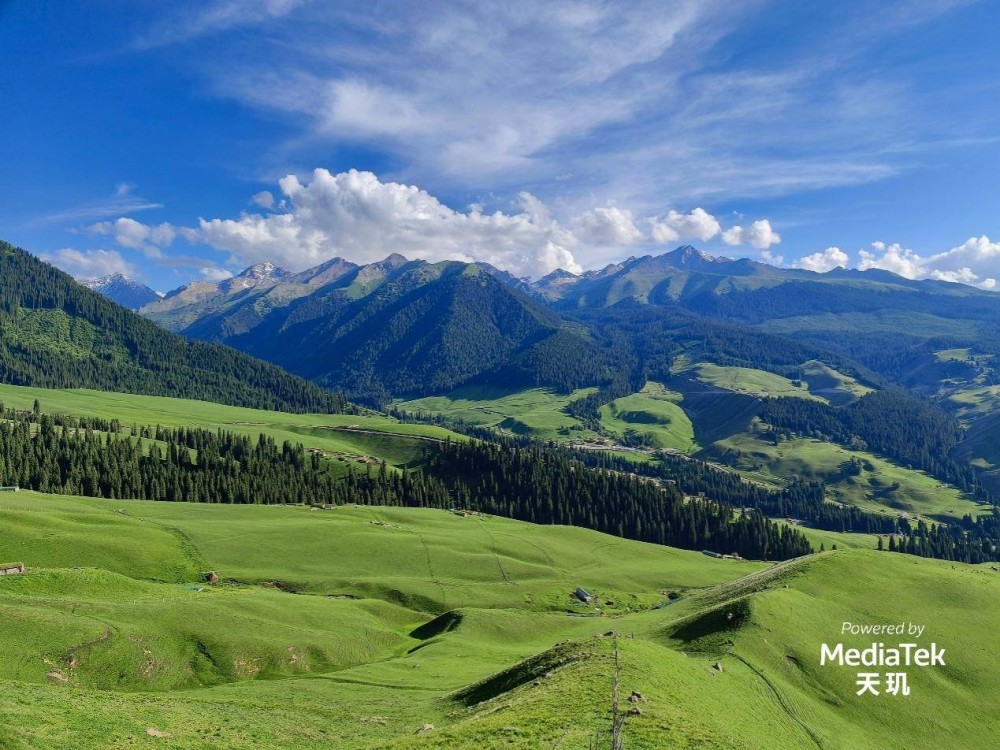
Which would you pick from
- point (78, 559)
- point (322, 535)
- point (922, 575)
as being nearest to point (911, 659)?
point (922, 575)

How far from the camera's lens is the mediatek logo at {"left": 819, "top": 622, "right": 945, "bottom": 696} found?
59125 mm

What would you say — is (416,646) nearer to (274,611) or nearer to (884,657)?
(274,611)

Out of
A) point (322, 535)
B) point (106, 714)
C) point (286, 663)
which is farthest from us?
point (322, 535)

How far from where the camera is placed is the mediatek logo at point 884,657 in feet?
194

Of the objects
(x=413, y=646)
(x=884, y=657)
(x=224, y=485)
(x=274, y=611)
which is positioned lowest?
(x=413, y=646)

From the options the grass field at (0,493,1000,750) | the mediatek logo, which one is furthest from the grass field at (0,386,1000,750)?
the mediatek logo

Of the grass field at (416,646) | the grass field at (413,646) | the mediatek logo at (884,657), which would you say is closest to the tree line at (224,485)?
the grass field at (416,646)

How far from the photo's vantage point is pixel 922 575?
85.5 metres

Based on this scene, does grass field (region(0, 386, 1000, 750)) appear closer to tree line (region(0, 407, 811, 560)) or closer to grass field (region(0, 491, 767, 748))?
grass field (region(0, 491, 767, 748))

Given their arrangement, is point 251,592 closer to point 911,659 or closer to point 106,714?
point 106,714

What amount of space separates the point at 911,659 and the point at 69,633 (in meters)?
84.6

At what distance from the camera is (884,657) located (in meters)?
64.3

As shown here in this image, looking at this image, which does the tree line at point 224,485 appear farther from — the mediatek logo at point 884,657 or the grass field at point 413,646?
the mediatek logo at point 884,657

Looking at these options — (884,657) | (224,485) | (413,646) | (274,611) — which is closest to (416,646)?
(413,646)
